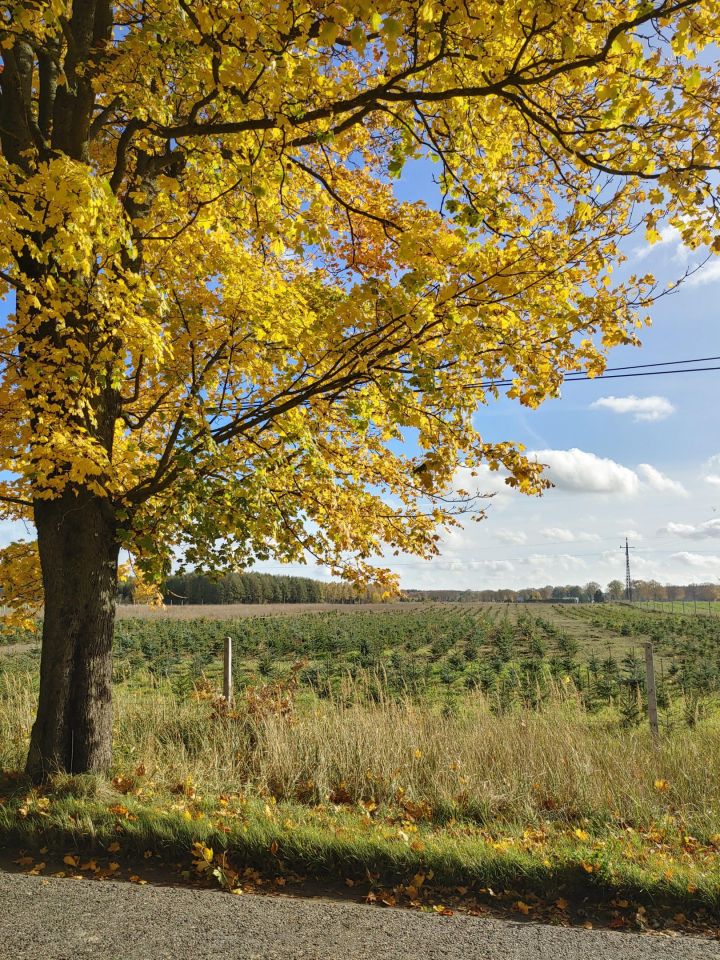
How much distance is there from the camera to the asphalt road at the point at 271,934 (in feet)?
12.0

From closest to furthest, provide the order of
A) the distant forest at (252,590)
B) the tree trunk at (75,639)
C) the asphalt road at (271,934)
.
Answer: the asphalt road at (271,934), the tree trunk at (75,639), the distant forest at (252,590)

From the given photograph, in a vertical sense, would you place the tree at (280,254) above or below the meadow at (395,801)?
above

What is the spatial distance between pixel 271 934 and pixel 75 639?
3.77 metres

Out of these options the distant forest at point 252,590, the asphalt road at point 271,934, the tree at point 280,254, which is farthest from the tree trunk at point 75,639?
the distant forest at point 252,590

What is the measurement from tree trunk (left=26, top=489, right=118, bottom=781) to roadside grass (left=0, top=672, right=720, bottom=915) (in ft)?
1.31

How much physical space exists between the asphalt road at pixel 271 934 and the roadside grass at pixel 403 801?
53 centimetres

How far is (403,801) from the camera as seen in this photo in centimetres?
650

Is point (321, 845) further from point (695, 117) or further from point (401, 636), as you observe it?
point (401, 636)

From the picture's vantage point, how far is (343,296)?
638 centimetres

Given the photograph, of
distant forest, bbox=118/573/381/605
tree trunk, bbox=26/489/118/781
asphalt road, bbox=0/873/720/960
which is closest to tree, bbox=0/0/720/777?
tree trunk, bbox=26/489/118/781

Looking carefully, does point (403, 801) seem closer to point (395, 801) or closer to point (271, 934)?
point (395, 801)

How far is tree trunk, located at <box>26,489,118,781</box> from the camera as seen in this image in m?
6.47

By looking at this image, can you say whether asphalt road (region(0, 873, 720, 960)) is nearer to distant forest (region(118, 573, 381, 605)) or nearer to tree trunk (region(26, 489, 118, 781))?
tree trunk (region(26, 489, 118, 781))

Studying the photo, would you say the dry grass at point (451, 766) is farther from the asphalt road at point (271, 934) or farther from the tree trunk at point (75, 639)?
the asphalt road at point (271, 934)
